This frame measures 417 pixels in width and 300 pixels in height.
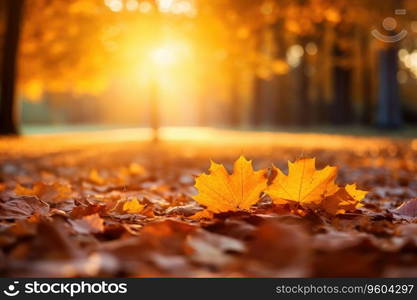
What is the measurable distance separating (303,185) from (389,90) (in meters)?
19.5

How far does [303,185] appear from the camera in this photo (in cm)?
223

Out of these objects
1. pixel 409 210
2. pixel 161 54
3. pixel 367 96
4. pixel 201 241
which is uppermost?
pixel 161 54

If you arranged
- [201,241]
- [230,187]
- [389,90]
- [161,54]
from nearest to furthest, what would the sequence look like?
[201,241] → [230,187] → [161,54] → [389,90]

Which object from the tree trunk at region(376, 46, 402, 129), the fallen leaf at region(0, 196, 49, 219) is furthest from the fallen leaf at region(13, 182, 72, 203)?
the tree trunk at region(376, 46, 402, 129)

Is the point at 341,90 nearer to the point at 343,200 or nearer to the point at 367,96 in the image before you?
the point at 367,96

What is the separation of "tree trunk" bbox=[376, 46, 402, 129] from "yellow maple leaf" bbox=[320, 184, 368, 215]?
63.1 feet

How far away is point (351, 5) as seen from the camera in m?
11.2

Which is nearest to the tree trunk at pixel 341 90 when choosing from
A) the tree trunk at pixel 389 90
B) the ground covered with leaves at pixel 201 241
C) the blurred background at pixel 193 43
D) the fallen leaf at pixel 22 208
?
the blurred background at pixel 193 43

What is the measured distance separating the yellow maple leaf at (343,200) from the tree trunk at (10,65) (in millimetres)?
14448

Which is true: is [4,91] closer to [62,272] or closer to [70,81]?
[70,81]

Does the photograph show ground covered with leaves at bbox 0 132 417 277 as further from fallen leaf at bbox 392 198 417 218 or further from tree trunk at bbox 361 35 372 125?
tree trunk at bbox 361 35 372 125

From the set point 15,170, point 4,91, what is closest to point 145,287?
point 15,170

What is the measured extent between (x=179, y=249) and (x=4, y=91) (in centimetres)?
1527

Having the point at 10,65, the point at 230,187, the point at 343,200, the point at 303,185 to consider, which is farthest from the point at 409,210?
the point at 10,65
